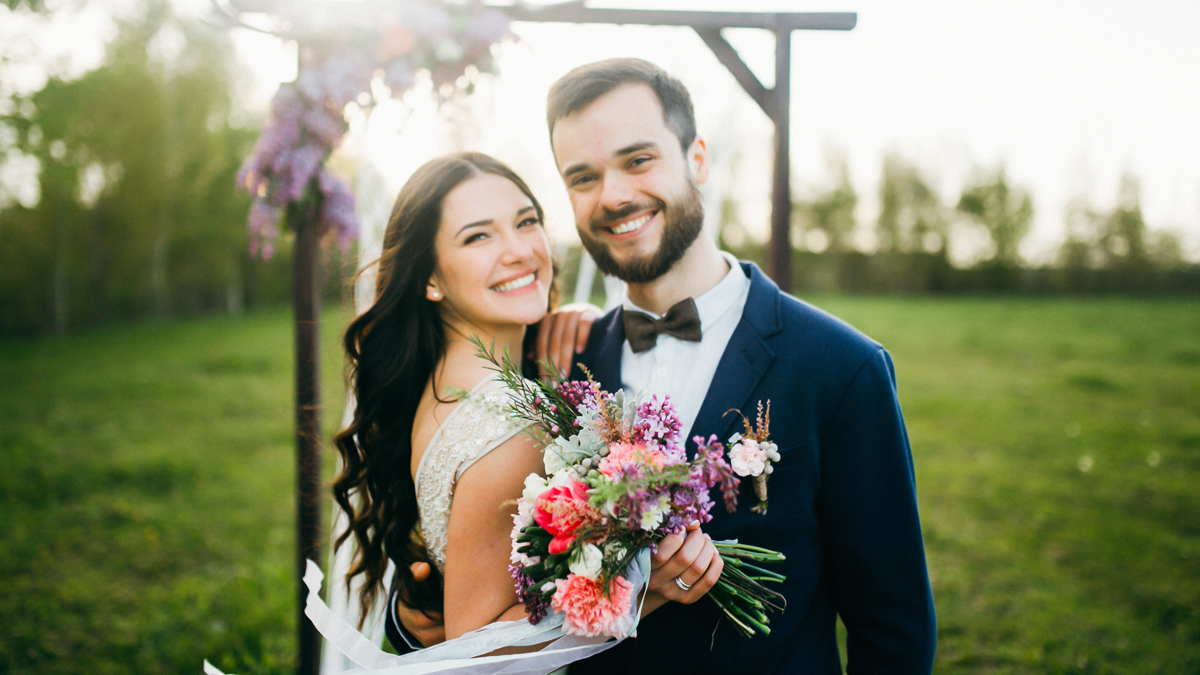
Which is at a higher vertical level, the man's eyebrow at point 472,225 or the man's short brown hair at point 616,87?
the man's short brown hair at point 616,87

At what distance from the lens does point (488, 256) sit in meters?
2.26

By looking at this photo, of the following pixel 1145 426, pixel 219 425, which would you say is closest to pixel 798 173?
pixel 1145 426

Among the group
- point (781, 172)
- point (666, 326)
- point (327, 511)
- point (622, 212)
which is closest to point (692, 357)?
point (666, 326)

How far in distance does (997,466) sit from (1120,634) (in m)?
4.01

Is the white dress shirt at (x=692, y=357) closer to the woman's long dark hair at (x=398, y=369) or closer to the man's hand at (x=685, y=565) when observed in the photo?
the man's hand at (x=685, y=565)

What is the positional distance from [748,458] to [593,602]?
476 millimetres

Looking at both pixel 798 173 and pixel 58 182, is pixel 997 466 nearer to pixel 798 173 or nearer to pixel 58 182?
pixel 58 182

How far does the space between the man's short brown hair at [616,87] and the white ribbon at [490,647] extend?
4.72 ft

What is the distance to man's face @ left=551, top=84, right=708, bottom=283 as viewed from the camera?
7.02ft

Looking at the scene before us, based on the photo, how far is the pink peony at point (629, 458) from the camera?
1368 mm

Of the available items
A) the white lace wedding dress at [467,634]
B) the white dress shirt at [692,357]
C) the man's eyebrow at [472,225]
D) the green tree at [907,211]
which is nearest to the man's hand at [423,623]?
the white lace wedding dress at [467,634]

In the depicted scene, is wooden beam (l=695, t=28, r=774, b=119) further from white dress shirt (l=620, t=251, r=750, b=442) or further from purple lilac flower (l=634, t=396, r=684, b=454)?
purple lilac flower (l=634, t=396, r=684, b=454)

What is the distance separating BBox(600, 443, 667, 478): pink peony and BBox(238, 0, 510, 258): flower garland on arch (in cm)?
217

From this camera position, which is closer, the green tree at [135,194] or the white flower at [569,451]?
the white flower at [569,451]
